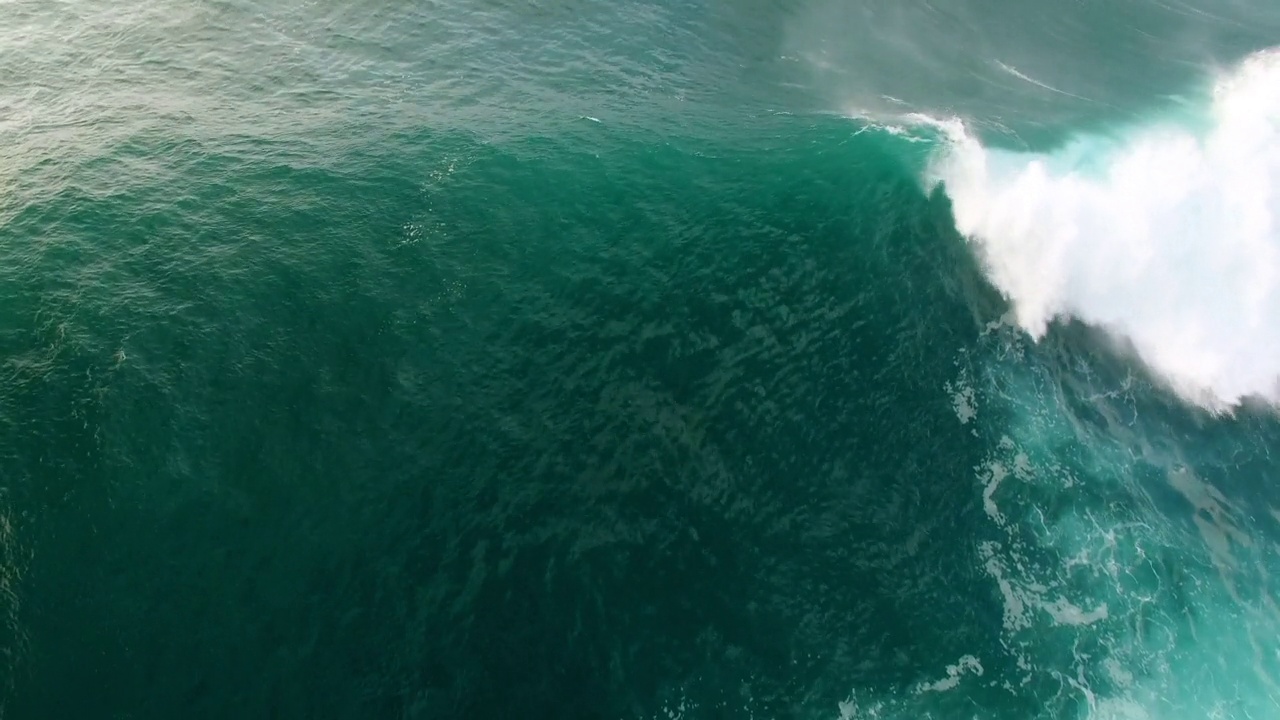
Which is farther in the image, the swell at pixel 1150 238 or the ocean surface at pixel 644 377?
the swell at pixel 1150 238

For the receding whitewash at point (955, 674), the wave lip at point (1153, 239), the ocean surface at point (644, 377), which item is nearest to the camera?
the receding whitewash at point (955, 674)

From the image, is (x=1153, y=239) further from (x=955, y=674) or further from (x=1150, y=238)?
(x=955, y=674)

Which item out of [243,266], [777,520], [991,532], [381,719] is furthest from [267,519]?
[991,532]

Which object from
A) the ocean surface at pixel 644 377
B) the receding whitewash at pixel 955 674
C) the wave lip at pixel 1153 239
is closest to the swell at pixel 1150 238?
the wave lip at pixel 1153 239

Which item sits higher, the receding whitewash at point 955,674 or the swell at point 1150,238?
the swell at point 1150,238

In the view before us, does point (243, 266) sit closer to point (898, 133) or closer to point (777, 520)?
point (777, 520)

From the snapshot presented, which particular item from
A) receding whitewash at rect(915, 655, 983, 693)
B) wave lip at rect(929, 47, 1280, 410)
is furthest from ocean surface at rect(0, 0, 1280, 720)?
wave lip at rect(929, 47, 1280, 410)

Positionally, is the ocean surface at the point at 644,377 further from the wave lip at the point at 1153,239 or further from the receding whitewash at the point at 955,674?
the wave lip at the point at 1153,239
